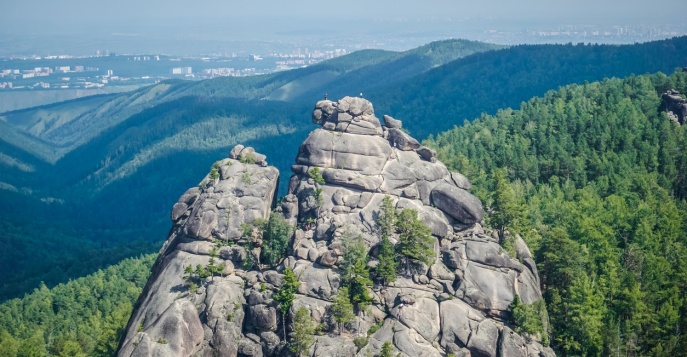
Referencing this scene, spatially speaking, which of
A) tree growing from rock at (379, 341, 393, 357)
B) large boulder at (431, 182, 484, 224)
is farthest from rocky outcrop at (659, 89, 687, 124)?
tree growing from rock at (379, 341, 393, 357)

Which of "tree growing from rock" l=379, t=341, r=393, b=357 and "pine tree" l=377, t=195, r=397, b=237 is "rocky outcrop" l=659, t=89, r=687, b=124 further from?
"tree growing from rock" l=379, t=341, r=393, b=357

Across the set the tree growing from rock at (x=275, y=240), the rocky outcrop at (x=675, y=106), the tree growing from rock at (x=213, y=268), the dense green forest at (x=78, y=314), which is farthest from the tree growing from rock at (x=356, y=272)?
the rocky outcrop at (x=675, y=106)

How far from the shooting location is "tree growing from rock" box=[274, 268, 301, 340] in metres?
81.8

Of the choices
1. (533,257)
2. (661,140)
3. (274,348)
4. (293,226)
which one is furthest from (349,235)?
(661,140)

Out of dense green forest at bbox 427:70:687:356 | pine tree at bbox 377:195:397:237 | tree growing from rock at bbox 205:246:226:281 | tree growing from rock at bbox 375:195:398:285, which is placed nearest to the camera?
tree growing from rock at bbox 375:195:398:285

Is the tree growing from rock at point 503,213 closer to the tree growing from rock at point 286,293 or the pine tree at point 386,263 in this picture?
the pine tree at point 386,263

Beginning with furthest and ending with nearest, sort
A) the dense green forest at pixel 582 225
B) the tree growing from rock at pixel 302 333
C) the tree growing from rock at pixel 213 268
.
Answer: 1. the dense green forest at pixel 582 225
2. the tree growing from rock at pixel 213 268
3. the tree growing from rock at pixel 302 333

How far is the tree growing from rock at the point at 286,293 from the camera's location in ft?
268

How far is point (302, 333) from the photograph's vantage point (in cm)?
7919

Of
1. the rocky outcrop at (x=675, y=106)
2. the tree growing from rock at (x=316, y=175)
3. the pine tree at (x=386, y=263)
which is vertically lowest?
the pine tree at (x=386, y=263)

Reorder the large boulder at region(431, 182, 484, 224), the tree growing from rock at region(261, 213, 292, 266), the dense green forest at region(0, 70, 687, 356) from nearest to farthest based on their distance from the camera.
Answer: the dense green forest at region(0, 70, 687, 356), the tree growing from rock at region(261, 213, 292, 266), the large boulder at region(431, 182, 484, 224)

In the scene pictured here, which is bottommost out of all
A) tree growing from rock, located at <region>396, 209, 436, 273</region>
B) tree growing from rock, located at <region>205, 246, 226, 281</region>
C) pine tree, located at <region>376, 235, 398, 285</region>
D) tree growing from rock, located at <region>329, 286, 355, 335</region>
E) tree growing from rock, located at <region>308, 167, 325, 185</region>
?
tree growing from rock, located at <region>329, 286, 355, 335</region>

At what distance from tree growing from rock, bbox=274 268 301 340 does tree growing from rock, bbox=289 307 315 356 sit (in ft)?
5.37

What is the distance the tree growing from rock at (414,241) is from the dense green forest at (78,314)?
111ft
